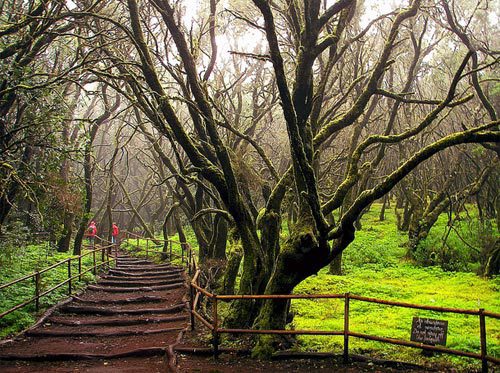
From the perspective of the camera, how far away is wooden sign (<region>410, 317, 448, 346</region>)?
7.20m

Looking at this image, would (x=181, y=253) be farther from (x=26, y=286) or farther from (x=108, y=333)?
(x=108, y=333)

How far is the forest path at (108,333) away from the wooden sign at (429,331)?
158 inches

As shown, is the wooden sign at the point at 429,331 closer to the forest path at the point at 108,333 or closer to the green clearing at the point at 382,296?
the green clearing at the point at 382,296

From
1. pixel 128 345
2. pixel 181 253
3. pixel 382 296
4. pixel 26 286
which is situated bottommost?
pixel 128 345

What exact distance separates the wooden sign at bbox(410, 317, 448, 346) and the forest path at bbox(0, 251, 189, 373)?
4016mm

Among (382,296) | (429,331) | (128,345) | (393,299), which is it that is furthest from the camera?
(382,296)

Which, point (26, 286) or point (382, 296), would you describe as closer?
point (26, 286)

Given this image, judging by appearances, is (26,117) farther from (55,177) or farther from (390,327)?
(390,327)

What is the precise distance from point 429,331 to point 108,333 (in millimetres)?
6946

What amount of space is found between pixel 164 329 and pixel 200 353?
2.32 metres

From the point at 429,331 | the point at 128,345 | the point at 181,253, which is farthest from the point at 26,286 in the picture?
the point at 181,253

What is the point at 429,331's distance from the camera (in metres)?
7.31

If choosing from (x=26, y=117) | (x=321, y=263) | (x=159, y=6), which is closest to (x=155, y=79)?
(x=159, y=6)

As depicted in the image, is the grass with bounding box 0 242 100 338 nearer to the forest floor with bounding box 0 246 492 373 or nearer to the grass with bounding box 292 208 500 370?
the forest floor with bounding box 0 246 492 373
